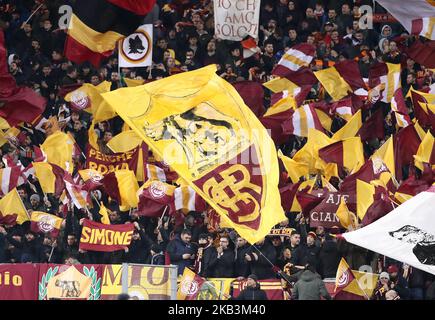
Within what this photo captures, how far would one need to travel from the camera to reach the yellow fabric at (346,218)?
52.5ft

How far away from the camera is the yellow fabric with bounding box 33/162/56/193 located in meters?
18.7

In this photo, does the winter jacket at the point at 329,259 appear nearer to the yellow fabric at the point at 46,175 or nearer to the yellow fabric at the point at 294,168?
the yellow fabric at the point at 294,168

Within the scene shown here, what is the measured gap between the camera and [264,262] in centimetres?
1606

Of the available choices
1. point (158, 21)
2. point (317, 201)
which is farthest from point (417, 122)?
point (158, 21)

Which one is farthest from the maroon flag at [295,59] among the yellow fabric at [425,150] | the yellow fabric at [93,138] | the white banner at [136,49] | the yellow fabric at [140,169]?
the yellow fabric at [425,150]

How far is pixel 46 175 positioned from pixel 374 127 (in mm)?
4883

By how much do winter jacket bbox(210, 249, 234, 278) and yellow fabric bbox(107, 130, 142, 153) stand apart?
12.3ft

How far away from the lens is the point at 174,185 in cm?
1814

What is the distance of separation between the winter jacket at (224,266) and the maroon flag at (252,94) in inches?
158

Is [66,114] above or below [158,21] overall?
below

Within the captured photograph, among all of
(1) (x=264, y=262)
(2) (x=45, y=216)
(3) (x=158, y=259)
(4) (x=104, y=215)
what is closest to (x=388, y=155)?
(1) (x=264, y=262)

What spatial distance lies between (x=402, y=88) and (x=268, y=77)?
2253mm

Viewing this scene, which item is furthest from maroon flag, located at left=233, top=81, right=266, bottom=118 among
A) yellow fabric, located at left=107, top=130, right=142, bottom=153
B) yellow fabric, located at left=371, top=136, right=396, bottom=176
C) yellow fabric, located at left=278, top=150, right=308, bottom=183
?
yellow fabric, located at left=371, top=136, right=396, bottom=176

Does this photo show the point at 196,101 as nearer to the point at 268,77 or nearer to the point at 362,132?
the point at 362,132
